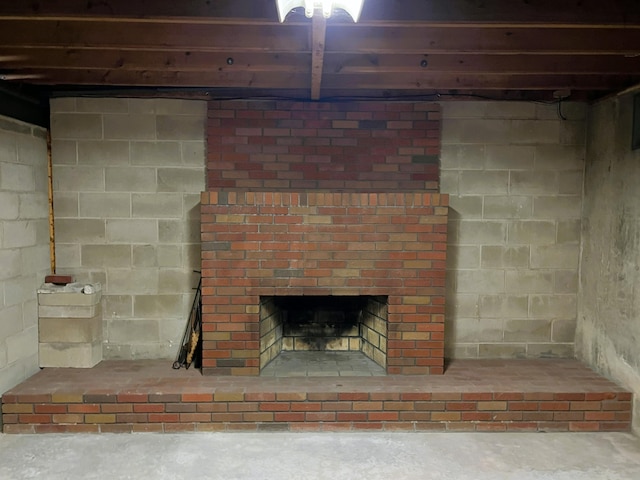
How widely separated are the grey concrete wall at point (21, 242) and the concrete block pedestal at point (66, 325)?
0.06m

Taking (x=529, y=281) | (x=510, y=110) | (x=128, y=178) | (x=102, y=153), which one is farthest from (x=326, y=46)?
(x=529, y=281)

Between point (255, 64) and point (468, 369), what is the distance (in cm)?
276

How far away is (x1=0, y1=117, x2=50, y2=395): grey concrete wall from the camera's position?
3.18m

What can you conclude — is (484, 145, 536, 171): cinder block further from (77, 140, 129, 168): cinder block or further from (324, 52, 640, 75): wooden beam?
(77, 140, 129, 168): cinder block

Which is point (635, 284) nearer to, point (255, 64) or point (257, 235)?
point (257, 235)

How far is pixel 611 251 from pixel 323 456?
2575mm

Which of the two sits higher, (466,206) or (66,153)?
(66,153)

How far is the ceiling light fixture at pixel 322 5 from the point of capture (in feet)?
6.41

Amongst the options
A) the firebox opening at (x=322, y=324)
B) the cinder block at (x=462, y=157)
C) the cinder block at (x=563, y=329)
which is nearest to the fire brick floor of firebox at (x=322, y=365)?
the firebox opening at (x=322, y=324)

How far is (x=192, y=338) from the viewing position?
144 inches

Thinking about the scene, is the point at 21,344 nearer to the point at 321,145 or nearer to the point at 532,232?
the point at 321,145

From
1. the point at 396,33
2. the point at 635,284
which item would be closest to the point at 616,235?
the point at 635,284

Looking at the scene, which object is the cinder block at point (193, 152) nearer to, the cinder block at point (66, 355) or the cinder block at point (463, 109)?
the cinder block at point (66, 355)

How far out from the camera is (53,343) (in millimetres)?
3572
